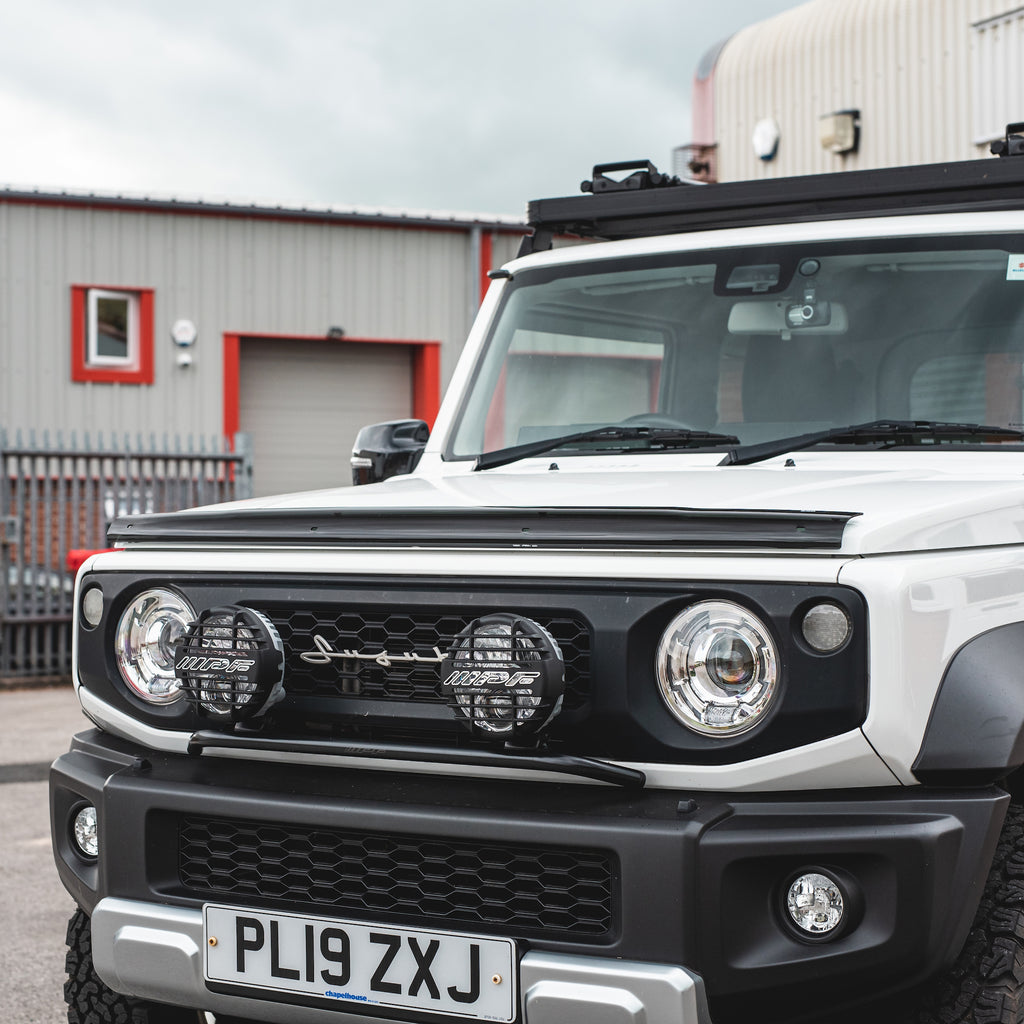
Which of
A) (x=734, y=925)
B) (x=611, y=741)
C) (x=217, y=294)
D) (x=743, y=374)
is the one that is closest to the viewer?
(x=734, y=925)

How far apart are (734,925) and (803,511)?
0.65m

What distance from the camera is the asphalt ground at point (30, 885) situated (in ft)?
12.8

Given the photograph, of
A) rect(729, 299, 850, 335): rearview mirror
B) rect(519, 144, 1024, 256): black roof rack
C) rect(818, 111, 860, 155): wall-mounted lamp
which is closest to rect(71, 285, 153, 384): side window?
rect(818, 111, 860, 155): wall-mounted lamp

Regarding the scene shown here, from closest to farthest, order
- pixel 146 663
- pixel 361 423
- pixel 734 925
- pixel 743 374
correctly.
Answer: pixel 734 925 → pixel 146 663 → pixel 743 374 → pixel 361 423

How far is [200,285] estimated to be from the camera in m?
16.7

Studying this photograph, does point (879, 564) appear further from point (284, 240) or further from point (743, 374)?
point (284, 240)

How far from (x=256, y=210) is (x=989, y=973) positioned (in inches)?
606

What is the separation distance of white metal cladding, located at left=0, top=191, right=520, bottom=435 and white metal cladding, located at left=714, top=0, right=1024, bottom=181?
402 centimetres

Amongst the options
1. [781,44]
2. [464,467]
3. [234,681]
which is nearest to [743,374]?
[464,467]

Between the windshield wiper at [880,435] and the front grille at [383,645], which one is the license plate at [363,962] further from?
the windshield wiper at [880,435]

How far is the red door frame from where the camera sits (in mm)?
16922

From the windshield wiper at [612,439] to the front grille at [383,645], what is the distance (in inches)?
40.1

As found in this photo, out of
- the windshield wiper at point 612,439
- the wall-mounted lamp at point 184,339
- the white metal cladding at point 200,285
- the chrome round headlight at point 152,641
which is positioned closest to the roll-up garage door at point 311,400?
the white metal cladding at point 200,285

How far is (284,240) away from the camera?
16828 mm
